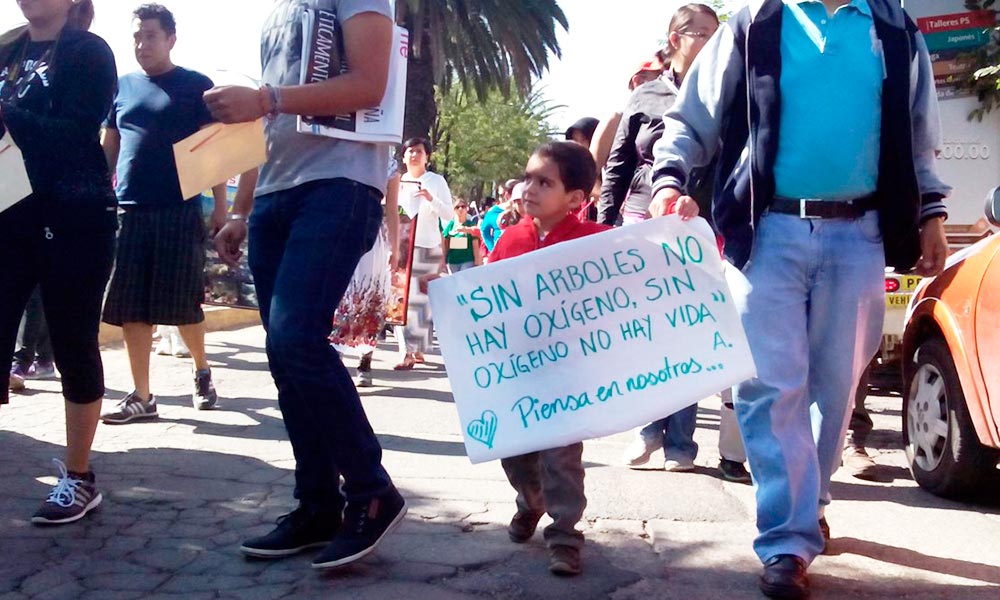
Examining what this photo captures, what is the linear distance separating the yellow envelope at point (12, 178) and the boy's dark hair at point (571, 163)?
169cm

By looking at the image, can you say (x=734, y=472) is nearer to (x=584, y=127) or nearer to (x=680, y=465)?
(x=680, y=465)

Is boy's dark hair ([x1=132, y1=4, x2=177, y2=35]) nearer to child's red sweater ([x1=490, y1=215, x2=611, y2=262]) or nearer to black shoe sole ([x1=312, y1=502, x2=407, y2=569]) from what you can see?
child's red sweater ([x1=490, y1=215, x2=611, y2=262])

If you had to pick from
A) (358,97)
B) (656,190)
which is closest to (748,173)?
(656,190)

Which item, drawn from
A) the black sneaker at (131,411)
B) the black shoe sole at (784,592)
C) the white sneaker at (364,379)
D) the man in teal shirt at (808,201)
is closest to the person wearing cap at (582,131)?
the white sneaker at (364,379)

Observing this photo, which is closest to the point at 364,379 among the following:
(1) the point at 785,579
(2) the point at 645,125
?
(2) the point at 645,125

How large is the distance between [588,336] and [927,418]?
2.14m

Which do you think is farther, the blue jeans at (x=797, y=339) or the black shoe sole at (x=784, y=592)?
the blue jeans at (x=797, y=339)

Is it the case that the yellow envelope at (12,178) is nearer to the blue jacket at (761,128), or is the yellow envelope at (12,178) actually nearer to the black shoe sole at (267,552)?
the black shoe sole at (267,552)

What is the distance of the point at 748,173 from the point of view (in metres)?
3.48

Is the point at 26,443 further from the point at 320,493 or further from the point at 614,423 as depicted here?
the point at 614,423

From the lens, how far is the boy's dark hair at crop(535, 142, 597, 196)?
3703 millimetres

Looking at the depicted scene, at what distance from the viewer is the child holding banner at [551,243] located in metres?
3.53

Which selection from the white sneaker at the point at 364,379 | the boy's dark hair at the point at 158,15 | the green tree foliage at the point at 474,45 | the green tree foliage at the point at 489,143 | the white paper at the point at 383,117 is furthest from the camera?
the green tree foliage at the point at 489,143

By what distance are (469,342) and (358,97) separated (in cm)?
80
